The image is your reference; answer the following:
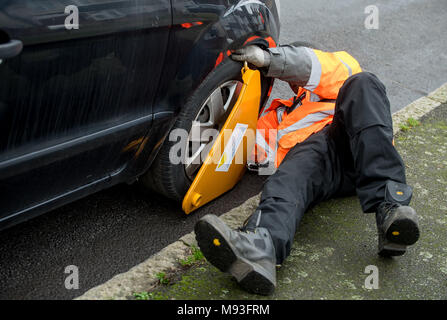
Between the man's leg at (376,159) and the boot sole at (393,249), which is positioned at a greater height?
the man's leg at (376,159)

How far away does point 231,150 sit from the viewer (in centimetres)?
282

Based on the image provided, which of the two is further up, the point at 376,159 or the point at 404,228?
the point at 376,159

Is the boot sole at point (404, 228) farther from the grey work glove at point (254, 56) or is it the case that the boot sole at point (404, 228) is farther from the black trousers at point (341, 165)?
the grey work glove at point (254, 56)

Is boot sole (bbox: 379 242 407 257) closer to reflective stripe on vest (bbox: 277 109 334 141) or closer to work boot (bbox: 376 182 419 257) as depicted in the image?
work boot (bbox: 376 182 419 257)

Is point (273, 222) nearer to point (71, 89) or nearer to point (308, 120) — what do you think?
point (308, 120)

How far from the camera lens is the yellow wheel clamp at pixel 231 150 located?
2.71 meters

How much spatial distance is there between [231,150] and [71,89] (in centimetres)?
108

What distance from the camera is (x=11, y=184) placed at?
188 centimetres

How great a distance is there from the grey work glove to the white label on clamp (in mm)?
325

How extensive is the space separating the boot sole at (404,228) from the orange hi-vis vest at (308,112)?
0.80 meters
